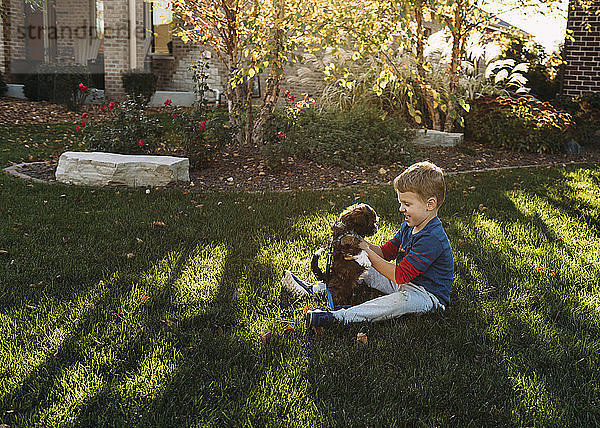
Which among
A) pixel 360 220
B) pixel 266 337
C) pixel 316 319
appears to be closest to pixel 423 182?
pixel 360 220

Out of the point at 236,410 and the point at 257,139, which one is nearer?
the point at 236,410

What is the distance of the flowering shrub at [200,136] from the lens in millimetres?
6988

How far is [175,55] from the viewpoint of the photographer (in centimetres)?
1711

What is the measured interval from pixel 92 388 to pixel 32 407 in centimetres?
23

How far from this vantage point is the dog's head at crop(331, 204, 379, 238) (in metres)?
2.97

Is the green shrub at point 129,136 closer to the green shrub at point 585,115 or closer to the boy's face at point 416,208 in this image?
the boy's face at point 416,208

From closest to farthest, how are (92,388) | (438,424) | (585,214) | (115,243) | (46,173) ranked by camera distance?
(438,424) < (92,388) < (115,243) < (585,214) < (46,173)

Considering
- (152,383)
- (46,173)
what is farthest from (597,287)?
(46,173)

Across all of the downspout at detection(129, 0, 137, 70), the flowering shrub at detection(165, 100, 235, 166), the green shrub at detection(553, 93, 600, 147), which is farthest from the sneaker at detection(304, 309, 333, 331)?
the downspout at detection(129, 0, 137, 70)

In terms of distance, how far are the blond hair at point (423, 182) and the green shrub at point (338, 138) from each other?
13.2ft

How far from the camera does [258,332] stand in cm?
291

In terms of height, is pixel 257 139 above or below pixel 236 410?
above

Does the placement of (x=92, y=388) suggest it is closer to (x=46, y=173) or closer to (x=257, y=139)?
(x=46, y=173)

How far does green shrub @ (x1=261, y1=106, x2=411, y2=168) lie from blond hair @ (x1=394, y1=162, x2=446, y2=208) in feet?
13.2
